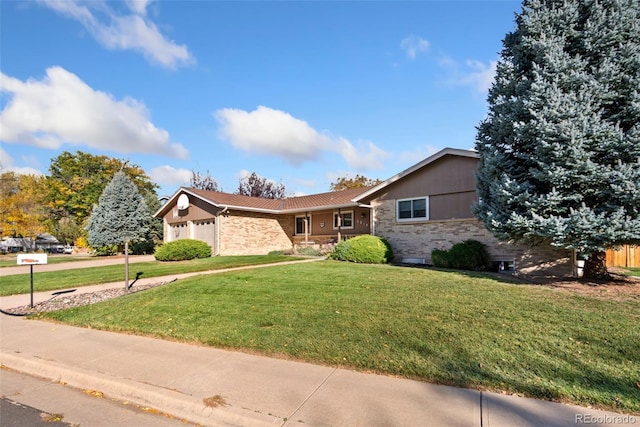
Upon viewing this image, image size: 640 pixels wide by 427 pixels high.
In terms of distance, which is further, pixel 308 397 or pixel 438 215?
pixel 438 215

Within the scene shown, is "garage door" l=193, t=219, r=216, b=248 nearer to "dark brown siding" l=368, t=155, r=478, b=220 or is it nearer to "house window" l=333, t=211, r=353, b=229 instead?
"house window" l=333, t=211, r=353, b=229

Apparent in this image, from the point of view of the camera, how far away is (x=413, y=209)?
16.1 metres

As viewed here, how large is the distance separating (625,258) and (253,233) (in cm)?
1883

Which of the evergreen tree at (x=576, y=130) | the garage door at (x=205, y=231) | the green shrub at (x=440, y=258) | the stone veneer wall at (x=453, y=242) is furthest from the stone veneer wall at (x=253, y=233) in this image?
the evergreen tree at (x=576, y=130)

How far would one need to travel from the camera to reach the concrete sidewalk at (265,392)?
3236 millimetres

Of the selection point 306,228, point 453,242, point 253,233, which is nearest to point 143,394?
point 453,242

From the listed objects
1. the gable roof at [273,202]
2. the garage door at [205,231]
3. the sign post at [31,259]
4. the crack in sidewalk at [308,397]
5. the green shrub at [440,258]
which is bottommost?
the crack in sidewalk at [308,397]

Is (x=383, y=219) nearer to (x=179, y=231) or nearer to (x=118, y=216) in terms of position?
(x=179, y=231)

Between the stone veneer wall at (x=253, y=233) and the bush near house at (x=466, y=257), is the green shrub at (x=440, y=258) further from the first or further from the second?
the stone veneer wall at (x=253, y=233)

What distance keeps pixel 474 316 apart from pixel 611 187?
473cm

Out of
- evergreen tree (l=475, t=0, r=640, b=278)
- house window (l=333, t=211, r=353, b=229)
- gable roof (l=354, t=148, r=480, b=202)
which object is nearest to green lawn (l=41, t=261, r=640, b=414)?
evergreen tree (l=475, t=0, r=640, b=278)

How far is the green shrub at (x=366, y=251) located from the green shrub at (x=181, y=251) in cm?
901

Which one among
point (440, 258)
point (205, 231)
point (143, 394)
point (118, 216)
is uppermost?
point (118, 216)

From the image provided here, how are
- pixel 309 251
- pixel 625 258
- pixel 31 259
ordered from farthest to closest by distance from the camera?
pixel 309 251 < pixel 625 258 < pixel 31 259
